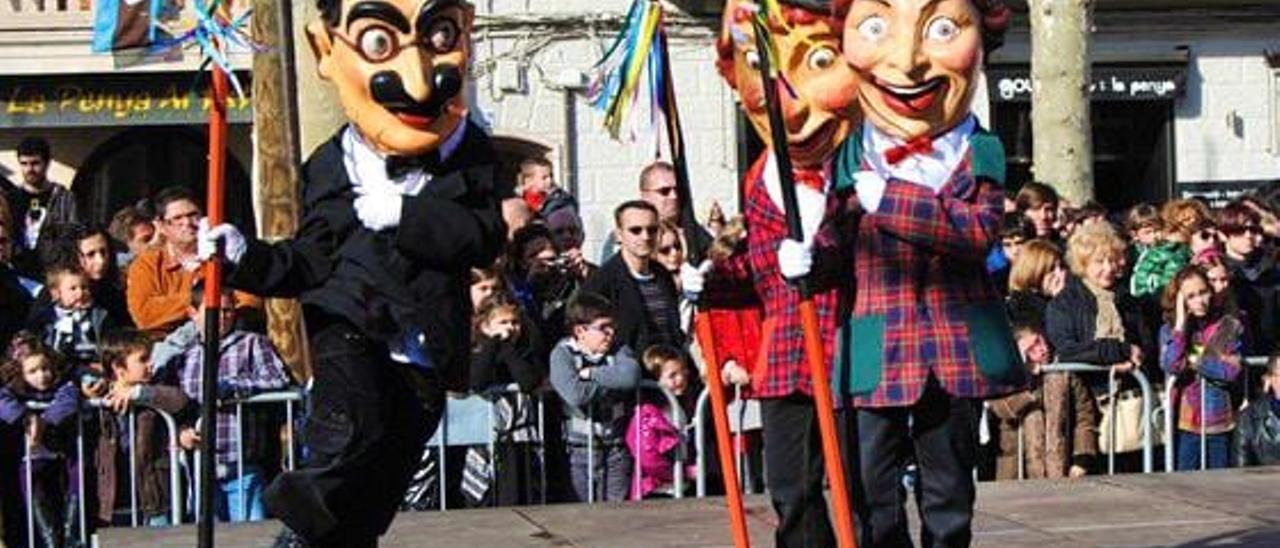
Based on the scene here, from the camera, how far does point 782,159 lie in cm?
648

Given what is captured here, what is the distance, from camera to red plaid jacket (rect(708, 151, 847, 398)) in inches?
269

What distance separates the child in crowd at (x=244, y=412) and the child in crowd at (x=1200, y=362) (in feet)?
12.9

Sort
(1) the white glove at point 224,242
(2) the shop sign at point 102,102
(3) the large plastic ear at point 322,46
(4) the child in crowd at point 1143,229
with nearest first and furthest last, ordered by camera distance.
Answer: (1) the white glove at point 224,242 → (3) the large plastic ear at point 322,46 → (4) the child in crowd at point 1143,229 → (2) the shop sign at point 102,102

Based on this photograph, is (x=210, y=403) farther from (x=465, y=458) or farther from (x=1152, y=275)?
(x=1152, y=275)

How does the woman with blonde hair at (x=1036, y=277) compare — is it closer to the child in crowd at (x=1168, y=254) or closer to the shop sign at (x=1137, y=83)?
the child in crowd at (x=1168, y=254)

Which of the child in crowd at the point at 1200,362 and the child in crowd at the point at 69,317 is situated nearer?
the child in crowd at the point at 69,317

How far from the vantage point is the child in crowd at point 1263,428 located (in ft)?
35.0

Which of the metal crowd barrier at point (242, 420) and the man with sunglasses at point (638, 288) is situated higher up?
the man with sunglasses at point (638, 288)

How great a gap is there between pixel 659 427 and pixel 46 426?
8.07ft

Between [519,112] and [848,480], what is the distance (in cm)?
1428

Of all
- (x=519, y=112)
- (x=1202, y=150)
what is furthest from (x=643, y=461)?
(x=1202, y=150)

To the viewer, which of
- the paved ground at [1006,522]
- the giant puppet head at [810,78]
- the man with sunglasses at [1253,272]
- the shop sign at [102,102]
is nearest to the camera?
the giant puppet head at [810,78]

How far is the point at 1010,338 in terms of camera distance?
6797mm

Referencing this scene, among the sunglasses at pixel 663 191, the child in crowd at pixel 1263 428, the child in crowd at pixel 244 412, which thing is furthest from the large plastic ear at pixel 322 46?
the child in crowd at pixel 1263 428
